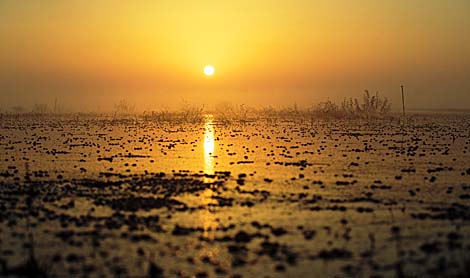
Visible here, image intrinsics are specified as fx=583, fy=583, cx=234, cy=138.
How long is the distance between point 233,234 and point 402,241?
4.81m

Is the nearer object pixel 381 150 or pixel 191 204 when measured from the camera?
pixel 191 204

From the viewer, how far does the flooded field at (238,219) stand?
559 inches

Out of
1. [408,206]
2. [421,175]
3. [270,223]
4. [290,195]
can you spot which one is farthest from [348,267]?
[421,175]

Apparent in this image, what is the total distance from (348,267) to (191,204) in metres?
9.60

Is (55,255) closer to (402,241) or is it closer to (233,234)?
(233,234)

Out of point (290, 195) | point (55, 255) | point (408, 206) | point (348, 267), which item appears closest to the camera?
point (348, 267)

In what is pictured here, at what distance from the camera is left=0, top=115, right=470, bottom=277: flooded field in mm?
14188

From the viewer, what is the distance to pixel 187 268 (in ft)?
45.9

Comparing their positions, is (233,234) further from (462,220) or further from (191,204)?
(462,220)

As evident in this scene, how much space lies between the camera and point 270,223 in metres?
18.7

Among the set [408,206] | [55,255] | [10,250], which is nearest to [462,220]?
[408,206]

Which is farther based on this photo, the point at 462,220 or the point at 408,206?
the point at 408,206

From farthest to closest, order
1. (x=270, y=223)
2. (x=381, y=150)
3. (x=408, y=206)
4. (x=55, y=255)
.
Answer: (x=381, y=150) < (x=408, y=206) < (x=270, y=223) < (x=55, y=255)

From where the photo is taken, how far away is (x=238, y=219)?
1938 centimetres
